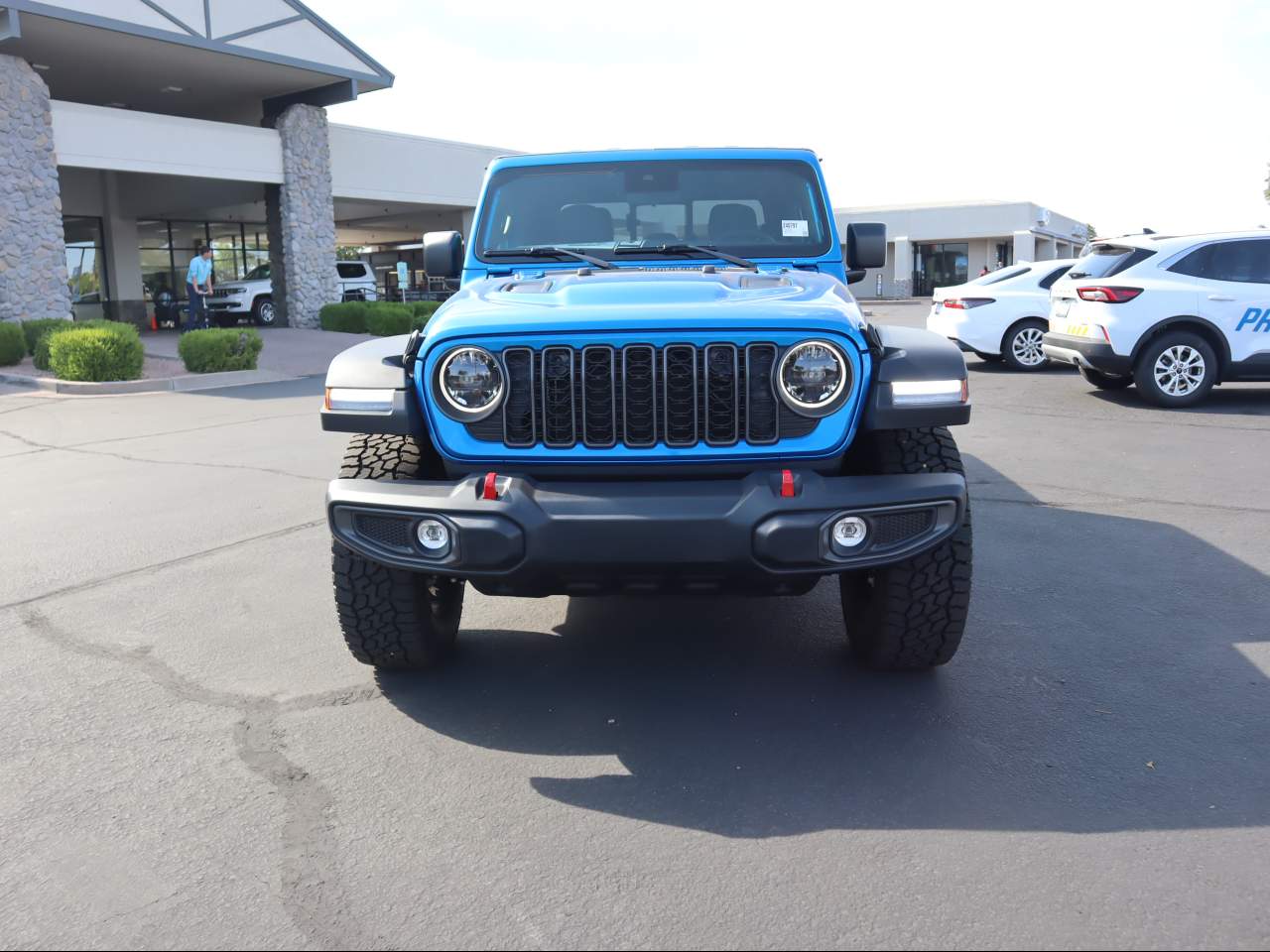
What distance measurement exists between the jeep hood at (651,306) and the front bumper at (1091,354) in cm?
765

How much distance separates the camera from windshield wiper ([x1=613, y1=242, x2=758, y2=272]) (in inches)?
176

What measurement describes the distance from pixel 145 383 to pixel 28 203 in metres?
7.53

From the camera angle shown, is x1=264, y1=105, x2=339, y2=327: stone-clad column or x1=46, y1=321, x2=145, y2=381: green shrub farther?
x1=264, y1=105, x2=339, y2=327: stone-clad column

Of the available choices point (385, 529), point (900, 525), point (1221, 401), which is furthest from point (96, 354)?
point (900, 525)

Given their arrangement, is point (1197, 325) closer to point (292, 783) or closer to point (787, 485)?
point (787, 485)

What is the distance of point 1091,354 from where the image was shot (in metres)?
10.7

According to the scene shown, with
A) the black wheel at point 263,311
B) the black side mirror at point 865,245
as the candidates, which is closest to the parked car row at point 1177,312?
the black side mirror at point 865,245

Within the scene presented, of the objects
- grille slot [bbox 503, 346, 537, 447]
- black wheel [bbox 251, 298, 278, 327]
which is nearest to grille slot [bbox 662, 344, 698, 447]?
grille slot [bbox 503, 346, 537, 447]

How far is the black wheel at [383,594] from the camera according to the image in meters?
3.57

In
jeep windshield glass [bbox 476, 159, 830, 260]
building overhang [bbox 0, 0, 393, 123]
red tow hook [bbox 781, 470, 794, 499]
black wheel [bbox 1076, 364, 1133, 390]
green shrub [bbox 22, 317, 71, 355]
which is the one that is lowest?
black wheel [bbox 1076, 364, 1133, 390]

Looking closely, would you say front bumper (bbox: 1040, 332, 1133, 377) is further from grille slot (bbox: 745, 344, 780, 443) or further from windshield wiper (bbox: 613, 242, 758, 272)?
grille slot (bbox: 745, 344, 780, 443)

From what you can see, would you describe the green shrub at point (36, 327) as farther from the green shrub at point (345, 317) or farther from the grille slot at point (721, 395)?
the grille slot at point (721, 395)

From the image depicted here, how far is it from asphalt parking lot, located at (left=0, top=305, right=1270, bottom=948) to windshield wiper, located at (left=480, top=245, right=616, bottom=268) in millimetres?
1529

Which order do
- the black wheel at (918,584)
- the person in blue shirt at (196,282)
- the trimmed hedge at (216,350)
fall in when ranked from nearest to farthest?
the black wheel at (918,584) → the trimmed hedge at (216,350) → the person in blue shirt at (196,282)
